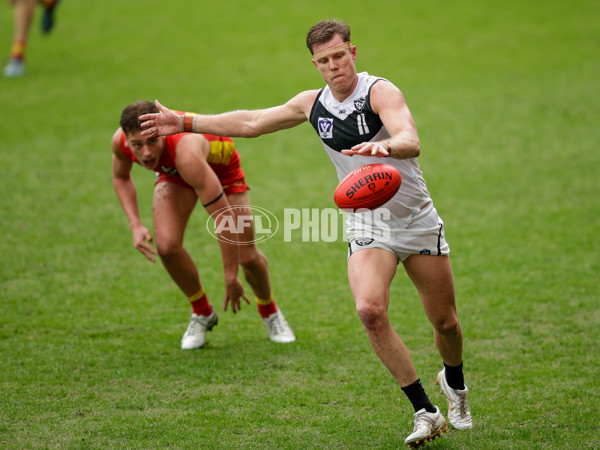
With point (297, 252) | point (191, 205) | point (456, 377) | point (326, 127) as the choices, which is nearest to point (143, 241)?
point (191, 205)

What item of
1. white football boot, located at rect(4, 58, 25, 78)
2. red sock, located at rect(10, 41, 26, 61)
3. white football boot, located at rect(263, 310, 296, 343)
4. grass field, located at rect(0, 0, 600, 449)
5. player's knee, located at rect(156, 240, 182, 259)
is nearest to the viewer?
grass field, located at rect(0, 0, 600, 449)

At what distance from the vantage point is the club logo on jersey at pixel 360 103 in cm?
442

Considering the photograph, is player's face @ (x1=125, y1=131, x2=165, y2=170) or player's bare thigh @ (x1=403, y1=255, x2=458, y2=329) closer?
player's bare thigh @ (x1=403, y1=255, x2=458, y2=329)

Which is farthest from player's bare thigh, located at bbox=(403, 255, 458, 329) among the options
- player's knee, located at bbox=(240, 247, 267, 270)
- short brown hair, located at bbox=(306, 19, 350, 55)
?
player's knee, located at bbox=(240, 247, 267, 270)

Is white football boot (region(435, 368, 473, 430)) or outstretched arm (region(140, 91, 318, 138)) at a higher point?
outstretched arm (region(140, 91, 318, 138))

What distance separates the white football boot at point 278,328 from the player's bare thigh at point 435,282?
2.12 metres

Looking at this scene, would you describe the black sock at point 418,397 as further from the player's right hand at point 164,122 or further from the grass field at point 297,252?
the player's right hand at point 164,122

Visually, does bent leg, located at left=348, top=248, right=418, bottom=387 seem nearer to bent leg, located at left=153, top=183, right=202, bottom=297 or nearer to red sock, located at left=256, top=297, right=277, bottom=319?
bent leg, located at left=153, top=183, right=202, bottom=297

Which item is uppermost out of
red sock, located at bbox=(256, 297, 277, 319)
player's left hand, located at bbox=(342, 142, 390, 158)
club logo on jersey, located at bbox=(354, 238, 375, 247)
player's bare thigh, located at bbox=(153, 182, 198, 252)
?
player's left hand, located at bbox=(342, 142, 390, 158)

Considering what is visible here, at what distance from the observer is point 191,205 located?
20.7 feet

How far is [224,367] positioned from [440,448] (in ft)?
6.67

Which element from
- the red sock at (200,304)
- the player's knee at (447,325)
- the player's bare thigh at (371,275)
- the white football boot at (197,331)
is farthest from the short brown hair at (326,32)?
the white football boot at (197,331)

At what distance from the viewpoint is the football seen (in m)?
4.09

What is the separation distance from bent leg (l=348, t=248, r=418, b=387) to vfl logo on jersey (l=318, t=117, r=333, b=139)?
0.74 m
